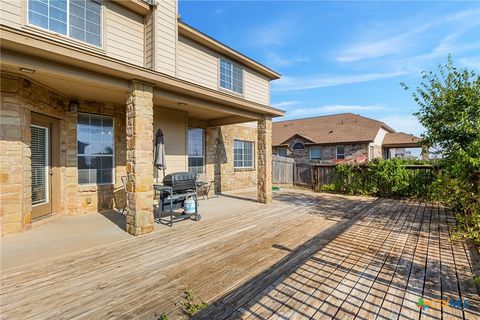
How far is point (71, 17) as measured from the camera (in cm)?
545

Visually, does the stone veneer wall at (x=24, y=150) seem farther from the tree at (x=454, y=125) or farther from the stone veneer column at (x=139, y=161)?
the tree at (x=454, y=125)

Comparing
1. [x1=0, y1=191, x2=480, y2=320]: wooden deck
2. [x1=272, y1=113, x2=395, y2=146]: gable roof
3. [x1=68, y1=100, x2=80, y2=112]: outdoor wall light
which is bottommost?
[x1=0, y1=191, x2=480, y2=320]: wooden deck

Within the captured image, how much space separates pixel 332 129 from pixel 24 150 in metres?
19.6

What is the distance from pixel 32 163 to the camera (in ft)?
16.3

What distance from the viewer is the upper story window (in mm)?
5000

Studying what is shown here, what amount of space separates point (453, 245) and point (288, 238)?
277 cm

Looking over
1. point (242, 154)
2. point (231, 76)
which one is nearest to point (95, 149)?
point (231, 76)

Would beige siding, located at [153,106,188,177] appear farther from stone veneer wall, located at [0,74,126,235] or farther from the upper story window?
the upper story window

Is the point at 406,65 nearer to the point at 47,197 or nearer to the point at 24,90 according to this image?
the point at 24,90

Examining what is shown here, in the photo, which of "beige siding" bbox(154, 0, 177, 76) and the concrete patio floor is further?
"beige siding" bbox(154, 0, 177, 76)

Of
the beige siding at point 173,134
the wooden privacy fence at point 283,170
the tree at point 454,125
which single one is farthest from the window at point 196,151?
the tree at point 454,125

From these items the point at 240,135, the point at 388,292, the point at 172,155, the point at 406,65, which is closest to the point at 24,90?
the point at 172,155

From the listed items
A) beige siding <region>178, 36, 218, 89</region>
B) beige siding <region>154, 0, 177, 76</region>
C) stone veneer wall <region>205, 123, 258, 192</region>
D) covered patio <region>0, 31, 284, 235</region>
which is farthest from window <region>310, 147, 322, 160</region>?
beige siding <region>154, 0, 177, 76</region>

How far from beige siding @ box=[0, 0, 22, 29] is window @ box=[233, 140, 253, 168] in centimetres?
749
